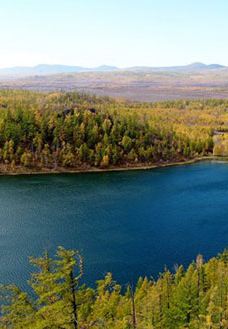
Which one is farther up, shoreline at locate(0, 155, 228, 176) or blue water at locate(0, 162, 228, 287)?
shoreline at locate(0, 155, 228, 176)

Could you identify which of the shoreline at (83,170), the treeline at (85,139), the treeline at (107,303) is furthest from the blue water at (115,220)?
the treeline at (107,303)

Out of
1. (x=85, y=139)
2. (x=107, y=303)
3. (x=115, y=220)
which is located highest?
(x=107, y=303)

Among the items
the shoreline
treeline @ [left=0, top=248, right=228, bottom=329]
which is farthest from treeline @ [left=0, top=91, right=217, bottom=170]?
treeline @ [left=0, top=248, right=228, bottom=329]

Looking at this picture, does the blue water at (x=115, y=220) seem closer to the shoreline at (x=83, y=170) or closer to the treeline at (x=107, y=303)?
the shoreline at (x=83, y=170)

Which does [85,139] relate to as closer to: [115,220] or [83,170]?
[83,170]

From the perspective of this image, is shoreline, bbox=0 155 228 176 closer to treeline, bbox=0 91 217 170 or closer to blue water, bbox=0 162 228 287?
treeline, bbox=0 91 217 170

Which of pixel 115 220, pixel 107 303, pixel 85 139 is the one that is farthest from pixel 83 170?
pixel 107 303

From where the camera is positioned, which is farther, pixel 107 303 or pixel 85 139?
pixel 85 139
